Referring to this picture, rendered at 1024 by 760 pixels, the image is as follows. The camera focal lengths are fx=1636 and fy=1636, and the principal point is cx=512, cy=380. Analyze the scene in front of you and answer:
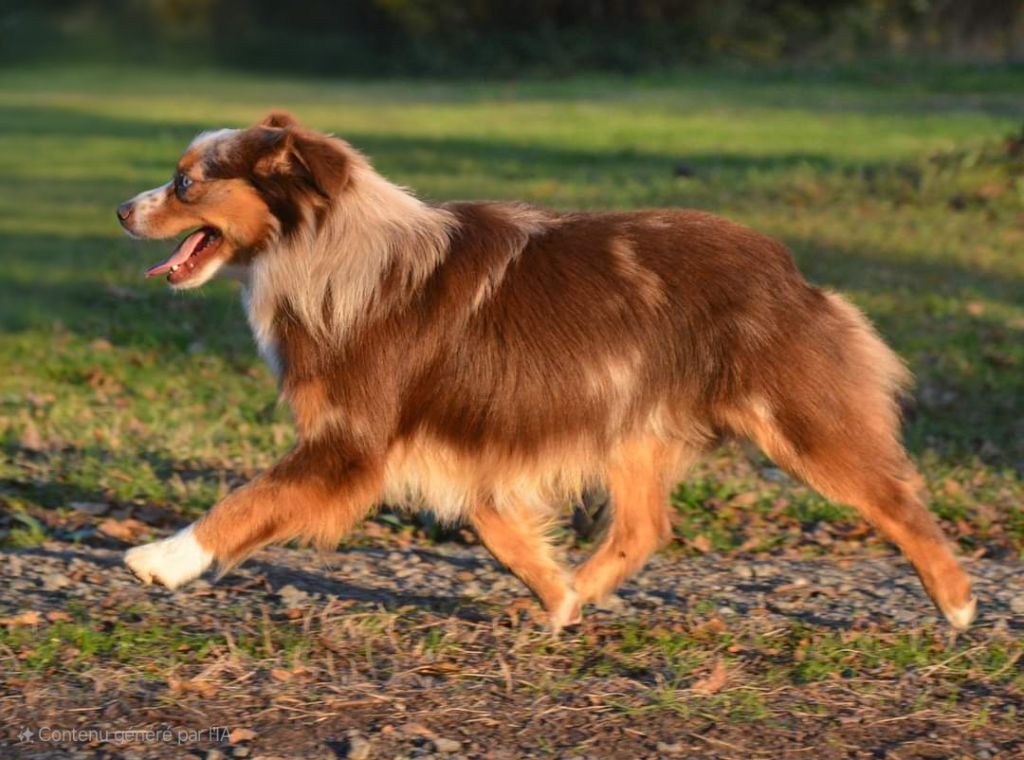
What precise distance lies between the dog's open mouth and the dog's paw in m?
1.83

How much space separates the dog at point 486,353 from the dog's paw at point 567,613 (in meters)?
0.46

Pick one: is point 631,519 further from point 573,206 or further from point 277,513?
point 573,206

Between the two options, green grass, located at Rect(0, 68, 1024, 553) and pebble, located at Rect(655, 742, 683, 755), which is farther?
green grass, located at Rect(0, 68, 1024, 553)

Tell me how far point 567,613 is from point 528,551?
11.4 inches

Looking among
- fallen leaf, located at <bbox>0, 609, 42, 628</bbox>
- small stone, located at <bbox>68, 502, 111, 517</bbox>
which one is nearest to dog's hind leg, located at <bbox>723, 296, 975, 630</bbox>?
fallen leaf, located at <bbox>0, 609, 42, 628</bbox>

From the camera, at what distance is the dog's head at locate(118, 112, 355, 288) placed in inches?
229

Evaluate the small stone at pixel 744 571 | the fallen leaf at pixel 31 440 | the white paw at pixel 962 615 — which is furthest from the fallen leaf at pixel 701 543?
the fallen leaf at pixel 31 440

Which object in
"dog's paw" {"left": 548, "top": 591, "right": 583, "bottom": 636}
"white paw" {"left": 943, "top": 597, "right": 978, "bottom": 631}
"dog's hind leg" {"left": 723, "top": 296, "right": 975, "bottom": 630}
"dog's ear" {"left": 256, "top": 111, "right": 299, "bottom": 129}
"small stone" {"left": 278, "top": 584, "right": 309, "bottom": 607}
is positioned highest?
"dog's ear" {"left": 256, "top": 111, "right": 299, "bottom": 129}

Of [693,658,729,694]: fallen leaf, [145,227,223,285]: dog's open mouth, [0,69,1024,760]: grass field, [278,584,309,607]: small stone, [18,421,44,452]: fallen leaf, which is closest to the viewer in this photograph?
[693,658,729,694]: fallen leaf

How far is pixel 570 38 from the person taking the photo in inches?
1836

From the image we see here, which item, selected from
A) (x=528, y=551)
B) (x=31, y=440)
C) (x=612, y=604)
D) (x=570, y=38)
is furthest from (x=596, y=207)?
(x=570, y=38)

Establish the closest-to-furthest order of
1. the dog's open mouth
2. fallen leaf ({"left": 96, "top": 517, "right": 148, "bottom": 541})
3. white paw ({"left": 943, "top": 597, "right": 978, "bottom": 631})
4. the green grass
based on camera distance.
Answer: white paw ({"left": 943, "top": 597, "right": 978, "bottom": 631}) → the dog's open mouth → fallen leaf ({"left": 96, "top": 517, "right": 148, "bottom": 541}) → the green grass

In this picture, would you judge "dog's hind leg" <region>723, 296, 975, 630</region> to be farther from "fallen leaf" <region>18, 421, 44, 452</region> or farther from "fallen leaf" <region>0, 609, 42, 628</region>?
"fallen leaf" <region>18, 421, 44, 452</region>

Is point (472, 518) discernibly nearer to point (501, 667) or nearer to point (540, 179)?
point (501, 667)
